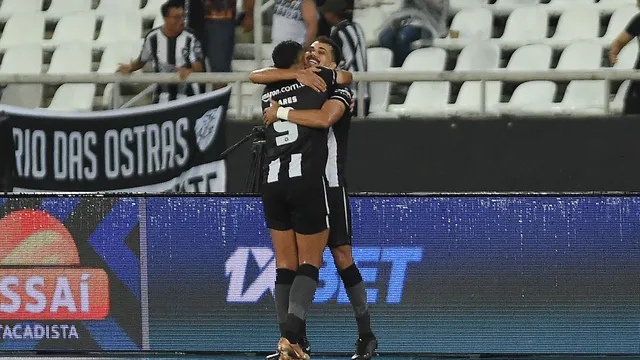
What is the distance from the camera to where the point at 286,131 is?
748 cm

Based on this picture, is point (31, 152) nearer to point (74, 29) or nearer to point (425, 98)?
point (74, 29)

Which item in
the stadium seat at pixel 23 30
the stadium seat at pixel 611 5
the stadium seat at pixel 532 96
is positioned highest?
the stadium seat at pixel 611 5

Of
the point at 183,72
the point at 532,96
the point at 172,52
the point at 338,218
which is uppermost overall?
the point at 338,218

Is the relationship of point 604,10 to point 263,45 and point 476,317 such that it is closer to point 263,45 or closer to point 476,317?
point 263,45

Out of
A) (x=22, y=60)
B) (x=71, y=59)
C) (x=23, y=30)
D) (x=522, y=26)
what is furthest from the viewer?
(x=23, y=30)

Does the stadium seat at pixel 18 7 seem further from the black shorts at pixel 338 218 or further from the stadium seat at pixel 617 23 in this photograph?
the black shorts at pixel 338 218

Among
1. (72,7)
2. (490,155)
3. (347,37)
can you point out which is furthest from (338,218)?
(72,7)

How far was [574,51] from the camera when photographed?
12516 millimetres

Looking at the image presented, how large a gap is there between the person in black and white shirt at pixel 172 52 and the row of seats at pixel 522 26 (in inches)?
72.3

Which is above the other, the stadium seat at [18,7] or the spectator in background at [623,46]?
the spectator in background at [623,46]

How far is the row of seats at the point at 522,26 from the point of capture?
502 inches

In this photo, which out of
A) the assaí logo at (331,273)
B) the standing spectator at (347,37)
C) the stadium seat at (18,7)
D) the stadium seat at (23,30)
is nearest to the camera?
the assaí logo at (331,273)

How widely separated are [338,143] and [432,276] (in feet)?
3.44

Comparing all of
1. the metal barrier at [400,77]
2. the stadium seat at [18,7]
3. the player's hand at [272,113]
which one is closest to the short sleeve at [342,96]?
the player's hand at [272,113]
